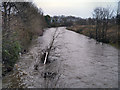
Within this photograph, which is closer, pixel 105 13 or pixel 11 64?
pixel 11 64

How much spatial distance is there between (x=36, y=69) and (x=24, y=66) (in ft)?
2.73

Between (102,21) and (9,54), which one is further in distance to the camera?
(102,21)

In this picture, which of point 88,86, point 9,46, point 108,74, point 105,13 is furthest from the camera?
point 105,13

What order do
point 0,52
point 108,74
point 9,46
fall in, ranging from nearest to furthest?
point 0,52 < point 9,46 < point 108,74

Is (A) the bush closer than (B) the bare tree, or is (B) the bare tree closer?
(A) the bush

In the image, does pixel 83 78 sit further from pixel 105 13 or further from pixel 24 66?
pixel 105 13

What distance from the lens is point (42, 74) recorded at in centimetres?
685

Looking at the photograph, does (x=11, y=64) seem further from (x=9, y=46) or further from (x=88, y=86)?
(x=88, y=86)

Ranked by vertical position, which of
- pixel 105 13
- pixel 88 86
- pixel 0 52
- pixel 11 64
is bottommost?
pixel 88 86

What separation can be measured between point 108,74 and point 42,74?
11.1 ft

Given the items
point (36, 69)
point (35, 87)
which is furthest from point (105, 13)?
point (35, 87)

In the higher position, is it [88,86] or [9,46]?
[9,46]

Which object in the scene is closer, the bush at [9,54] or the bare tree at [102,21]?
the bush at [9,54]

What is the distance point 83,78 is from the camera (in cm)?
668
